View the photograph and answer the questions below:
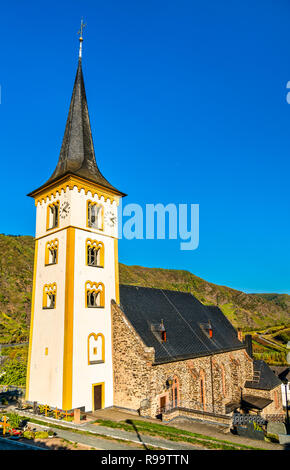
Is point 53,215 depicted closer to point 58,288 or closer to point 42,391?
point 58,288

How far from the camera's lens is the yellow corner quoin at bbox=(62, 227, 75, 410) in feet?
64.6

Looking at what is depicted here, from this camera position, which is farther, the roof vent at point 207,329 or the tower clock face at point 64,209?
the roof vent at point 207,329

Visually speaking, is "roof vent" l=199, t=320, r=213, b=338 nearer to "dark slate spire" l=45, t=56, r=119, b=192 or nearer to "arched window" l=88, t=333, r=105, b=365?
"arched window" l=88, t=333, r=105, b=365

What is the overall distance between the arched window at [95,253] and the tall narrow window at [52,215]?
295 cm

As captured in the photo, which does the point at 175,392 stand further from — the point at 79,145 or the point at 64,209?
the point at 79,145

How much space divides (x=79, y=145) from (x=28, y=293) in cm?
6637

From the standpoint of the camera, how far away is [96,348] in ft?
72.6

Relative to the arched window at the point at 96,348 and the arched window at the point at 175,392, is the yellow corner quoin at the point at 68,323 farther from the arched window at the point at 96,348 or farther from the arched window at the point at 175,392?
the arched window at the point at 175,392

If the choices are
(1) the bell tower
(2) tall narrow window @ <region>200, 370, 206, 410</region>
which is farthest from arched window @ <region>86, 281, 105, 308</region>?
(2) tall narrow window @ <region>200, 370, 206, 410</region>

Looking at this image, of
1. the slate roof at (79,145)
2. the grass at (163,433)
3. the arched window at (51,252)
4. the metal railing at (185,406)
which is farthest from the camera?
the slate roof at (79,145)

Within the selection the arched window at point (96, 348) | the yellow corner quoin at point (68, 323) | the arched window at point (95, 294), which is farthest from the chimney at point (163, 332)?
the yellow corner quoin at point (68, 323)

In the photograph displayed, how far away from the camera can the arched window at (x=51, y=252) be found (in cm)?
2352
